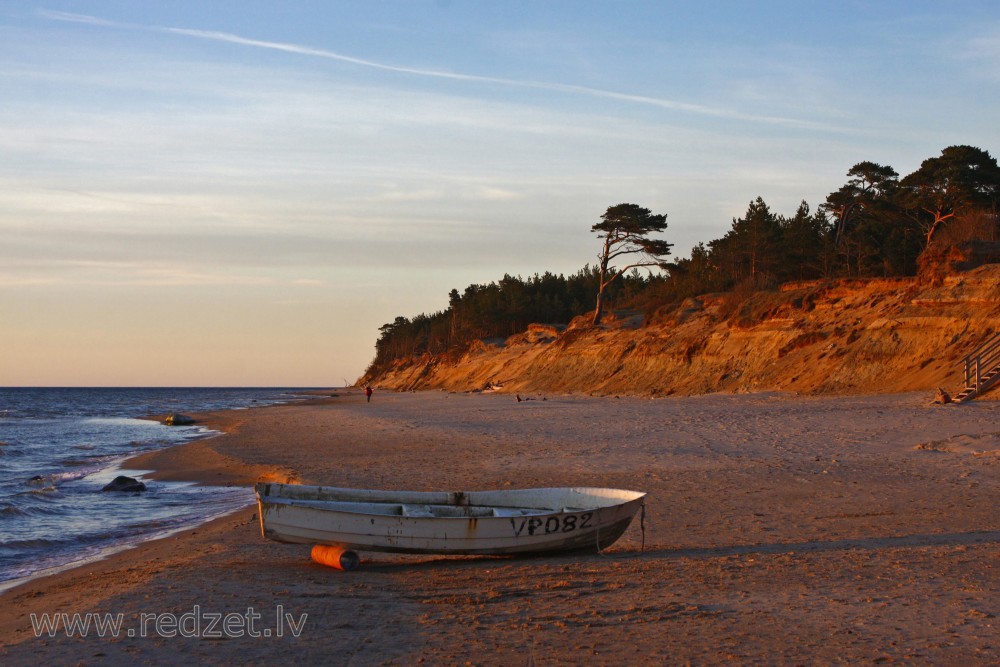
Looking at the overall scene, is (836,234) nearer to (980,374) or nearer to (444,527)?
(980,374)

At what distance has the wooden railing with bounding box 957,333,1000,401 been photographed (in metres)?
24.1

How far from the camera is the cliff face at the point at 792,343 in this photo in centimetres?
3050

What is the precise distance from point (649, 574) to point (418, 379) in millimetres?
91237

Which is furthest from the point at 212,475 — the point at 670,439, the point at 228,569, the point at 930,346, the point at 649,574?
the point at 930,346

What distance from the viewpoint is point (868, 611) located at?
7359 millimetres

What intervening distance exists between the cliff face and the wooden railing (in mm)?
904

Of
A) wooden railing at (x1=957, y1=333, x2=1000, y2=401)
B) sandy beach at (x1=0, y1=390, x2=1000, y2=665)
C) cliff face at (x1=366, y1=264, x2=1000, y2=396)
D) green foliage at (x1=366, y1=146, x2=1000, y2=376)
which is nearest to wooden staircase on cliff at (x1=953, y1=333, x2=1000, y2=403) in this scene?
wooden railing at (x1=957, y1=333, x2=1000, y2=401)

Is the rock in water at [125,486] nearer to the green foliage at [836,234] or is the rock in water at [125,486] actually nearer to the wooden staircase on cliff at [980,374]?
the wooden staircase on cliff at [980,374]

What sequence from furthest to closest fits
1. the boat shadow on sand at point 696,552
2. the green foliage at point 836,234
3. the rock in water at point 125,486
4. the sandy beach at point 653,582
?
the green foliage at point 836,234
the rock in water at point 125,486
the boat shadow on sand at point 696,552
the sandy beach at point 653,582

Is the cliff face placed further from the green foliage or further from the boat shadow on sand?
the boat shadow on sand

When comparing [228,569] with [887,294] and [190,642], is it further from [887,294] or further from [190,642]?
[887,294]

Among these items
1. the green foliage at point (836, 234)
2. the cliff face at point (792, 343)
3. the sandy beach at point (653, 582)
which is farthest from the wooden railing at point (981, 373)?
the green foliage at point (836, 234)

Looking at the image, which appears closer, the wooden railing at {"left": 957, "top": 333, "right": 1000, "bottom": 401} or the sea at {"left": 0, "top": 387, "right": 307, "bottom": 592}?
the sea at {"left": 0, "top": 387, "right": 307, "bottom": 592}

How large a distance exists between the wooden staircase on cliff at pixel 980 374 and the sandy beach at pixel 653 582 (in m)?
5.19
